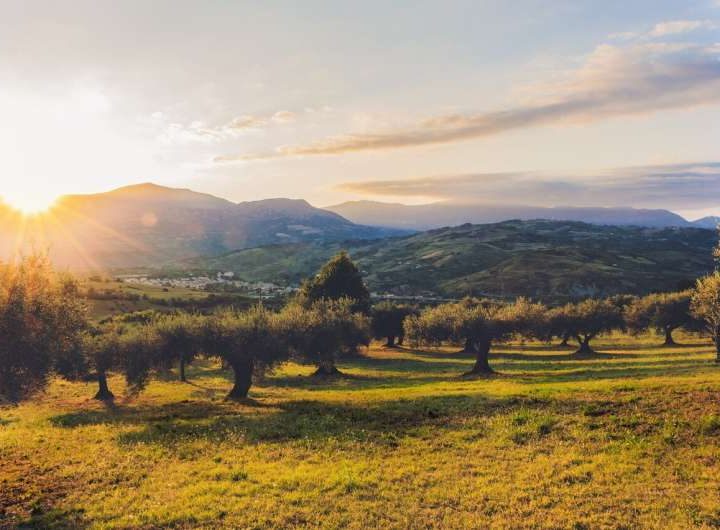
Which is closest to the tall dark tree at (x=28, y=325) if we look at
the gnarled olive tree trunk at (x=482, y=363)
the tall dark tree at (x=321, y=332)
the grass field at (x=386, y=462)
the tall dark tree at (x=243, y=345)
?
the grass field at (x=386, y=462)

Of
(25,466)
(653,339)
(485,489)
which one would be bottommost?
(653,339)

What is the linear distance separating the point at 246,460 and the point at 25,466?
1189 centimetres

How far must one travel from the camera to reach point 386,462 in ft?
75.2

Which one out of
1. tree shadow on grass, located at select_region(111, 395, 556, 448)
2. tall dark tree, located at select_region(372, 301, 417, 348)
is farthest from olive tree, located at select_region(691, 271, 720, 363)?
tall dark tree, located at select_region(372, 301, 417, 348)

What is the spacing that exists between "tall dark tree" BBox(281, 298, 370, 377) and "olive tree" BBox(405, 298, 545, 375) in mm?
15566

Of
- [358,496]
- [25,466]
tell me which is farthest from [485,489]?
[25,466]

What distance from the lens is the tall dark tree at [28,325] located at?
27.5 m

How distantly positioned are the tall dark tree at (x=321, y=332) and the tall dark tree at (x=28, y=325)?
28565mm

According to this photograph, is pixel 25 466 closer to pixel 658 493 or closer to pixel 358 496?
pixel 358 496

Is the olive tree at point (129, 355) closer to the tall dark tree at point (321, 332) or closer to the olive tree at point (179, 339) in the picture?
the olive tree at point (179, 339)

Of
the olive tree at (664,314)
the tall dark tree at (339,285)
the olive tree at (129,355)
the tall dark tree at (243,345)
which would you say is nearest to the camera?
the tall dark tree at (243,345)

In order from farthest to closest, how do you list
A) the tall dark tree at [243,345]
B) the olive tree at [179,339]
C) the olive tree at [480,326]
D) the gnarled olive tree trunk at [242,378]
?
the olive tree at [480,326] → the olive tree at [179,339] → the tall dark tree at [243,345] → the gnarled olive tree trunk at [242,378]

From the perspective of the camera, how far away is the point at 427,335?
3430 inches

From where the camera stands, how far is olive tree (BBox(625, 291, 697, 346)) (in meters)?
90.6
